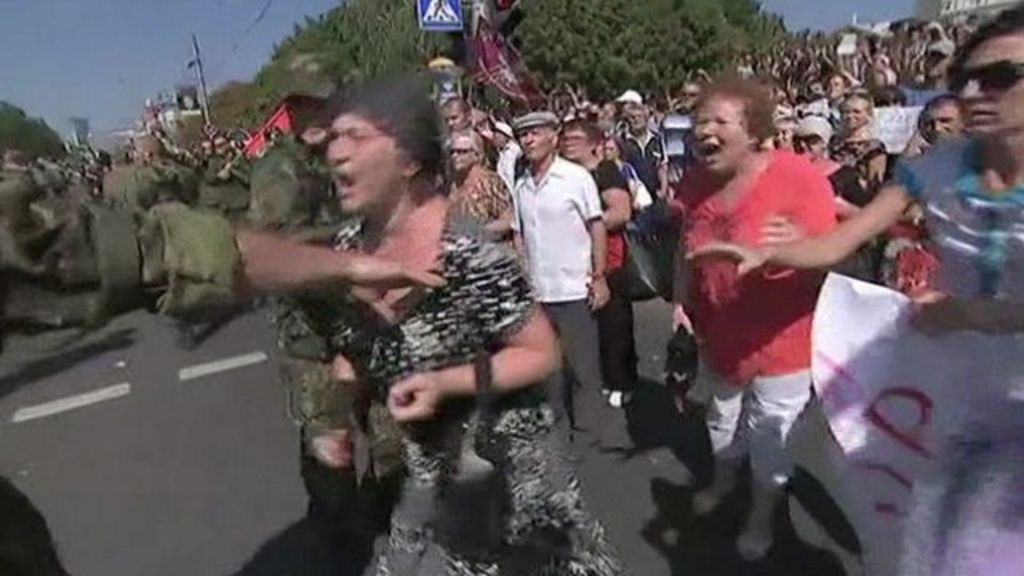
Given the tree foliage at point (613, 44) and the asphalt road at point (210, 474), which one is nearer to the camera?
the asphalt road at point (210, 474)

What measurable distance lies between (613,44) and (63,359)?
46.0 m

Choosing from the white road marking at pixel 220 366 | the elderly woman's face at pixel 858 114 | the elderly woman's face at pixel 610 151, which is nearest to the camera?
the elderly woman's face at pixel 858 114

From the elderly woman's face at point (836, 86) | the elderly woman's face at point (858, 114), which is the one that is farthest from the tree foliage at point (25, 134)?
the elderly woman's face at point (836, 86)

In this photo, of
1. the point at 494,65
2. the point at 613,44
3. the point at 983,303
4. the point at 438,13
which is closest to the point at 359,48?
the point at 494,65

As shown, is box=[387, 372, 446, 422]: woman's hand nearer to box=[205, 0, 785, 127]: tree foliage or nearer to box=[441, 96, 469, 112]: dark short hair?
box=[441, 96, 469, 112]: dark short hair

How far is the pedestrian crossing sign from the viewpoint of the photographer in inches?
486

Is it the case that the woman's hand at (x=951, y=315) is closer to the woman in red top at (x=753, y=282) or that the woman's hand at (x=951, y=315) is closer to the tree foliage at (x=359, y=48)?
the woman in red top at (x=753, y=282)

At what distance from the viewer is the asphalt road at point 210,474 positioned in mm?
4852

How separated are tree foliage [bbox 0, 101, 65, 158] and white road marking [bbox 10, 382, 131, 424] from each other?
5257 millimetres

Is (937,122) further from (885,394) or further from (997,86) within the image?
(997,86)

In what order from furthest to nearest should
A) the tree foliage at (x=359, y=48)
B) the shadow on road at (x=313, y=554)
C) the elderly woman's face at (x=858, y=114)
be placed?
the elderly woman's face at (x=858, y=114)
the shadow on road at (x=313, y=554)
the tree foliage at (x=359, y=48)

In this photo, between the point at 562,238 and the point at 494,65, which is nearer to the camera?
the point at 562,238

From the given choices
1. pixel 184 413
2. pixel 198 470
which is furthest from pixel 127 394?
pixel 198 470

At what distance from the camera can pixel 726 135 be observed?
4.14 metres
